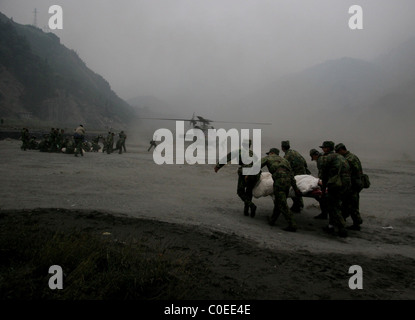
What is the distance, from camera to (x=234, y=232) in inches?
222

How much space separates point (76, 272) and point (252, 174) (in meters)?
4.52

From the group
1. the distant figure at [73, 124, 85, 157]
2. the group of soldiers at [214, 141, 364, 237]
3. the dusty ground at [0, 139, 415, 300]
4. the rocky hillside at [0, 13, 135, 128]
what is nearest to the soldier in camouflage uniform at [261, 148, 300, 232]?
the group of soldiers at [214, 141, 364, 237]

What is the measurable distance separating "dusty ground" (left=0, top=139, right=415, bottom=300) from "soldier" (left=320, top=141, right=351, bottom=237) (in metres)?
0.34

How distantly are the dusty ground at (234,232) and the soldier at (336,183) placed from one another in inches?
13.5

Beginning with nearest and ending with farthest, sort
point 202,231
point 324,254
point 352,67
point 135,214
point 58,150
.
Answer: point 324,254 < point 202,231 < point 135,214 < point 58,150 < point 352,67

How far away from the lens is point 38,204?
21.2ft

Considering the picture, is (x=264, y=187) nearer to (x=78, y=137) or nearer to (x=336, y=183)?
(x=336, y=183)

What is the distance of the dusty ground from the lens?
3674 mm

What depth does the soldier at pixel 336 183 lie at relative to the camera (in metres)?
5.91

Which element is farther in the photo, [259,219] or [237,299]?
[259,219]

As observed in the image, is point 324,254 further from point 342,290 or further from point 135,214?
point 135,214

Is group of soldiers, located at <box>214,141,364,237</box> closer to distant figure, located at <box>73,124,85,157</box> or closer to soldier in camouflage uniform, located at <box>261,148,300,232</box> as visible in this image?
soldier in camouflage uniform, located at <box>261,148,300,232</box>

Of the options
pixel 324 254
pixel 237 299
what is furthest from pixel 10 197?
pixel 324 254

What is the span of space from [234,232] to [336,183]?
2.29 metres
